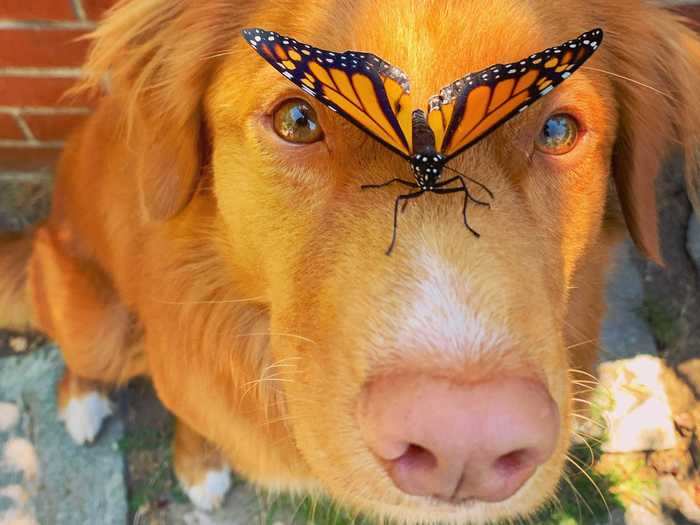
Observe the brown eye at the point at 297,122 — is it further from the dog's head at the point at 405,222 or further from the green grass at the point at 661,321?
the green grass at the point at 661,321

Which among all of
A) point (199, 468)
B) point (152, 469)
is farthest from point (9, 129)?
point (199, 468)

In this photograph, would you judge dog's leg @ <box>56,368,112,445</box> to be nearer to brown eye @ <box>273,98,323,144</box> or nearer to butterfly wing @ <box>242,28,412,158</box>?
brown eye @ <box>273,98,323,144</box>

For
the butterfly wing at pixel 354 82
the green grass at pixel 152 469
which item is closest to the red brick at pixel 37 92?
the green grass at pixel 152 469

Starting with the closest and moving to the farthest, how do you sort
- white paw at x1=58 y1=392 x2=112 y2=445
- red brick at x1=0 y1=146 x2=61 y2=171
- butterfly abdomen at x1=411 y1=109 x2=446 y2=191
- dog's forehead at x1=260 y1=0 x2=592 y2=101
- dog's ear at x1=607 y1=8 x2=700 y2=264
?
butterfly abdomen at x1=411 y1=109 x2=446 y2=191 → dog's forehead at x1=260 y1=0 x2=592 y2=101 → dog's ear at x1=607 y1=8 x2=700 y2=264 → white paw at x1=58 y1=392 x2=112 y2=445 → red brick at x1=0 y1=146 x2=61 y2=171

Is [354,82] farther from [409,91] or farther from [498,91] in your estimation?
[498,91]

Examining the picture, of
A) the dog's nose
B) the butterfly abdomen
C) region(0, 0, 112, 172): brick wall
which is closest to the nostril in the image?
the dog's nose

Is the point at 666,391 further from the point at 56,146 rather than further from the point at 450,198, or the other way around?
the point at 56,146
